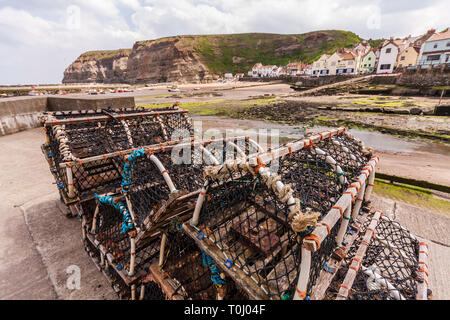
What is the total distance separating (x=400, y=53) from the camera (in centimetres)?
4525

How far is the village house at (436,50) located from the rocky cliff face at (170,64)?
7050 centimetres

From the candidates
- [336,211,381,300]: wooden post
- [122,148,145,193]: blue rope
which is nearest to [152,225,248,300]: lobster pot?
[122,148,145,193]: blue rope

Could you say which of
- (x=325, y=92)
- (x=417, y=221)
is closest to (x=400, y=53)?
(x=325, y=92)

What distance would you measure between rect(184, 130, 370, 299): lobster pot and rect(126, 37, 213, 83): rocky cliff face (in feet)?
313

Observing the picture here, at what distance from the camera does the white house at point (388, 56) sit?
4481 centimetres

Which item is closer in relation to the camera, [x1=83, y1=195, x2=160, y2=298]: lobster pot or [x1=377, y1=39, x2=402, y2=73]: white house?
[x1=83, y1=195, x2=160, y2=298]: lobster pot

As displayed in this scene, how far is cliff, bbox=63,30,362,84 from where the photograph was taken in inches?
3708

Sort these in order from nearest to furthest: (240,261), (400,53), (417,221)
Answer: (240,261) < (417,221) < (400,53)

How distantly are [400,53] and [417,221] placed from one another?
Answer: 192 ft

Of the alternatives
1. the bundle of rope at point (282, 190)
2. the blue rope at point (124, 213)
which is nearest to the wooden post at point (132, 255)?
the blue rope at point (124, 213)

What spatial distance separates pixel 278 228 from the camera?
197cm

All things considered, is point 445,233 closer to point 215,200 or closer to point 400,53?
point 215,200

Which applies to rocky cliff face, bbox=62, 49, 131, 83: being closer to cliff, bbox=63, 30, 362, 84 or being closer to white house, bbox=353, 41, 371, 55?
cliff, bbox=63, 30, 362, 84

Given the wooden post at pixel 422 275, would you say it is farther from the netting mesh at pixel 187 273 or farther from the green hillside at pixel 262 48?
the green hillside at pixel 262 48
